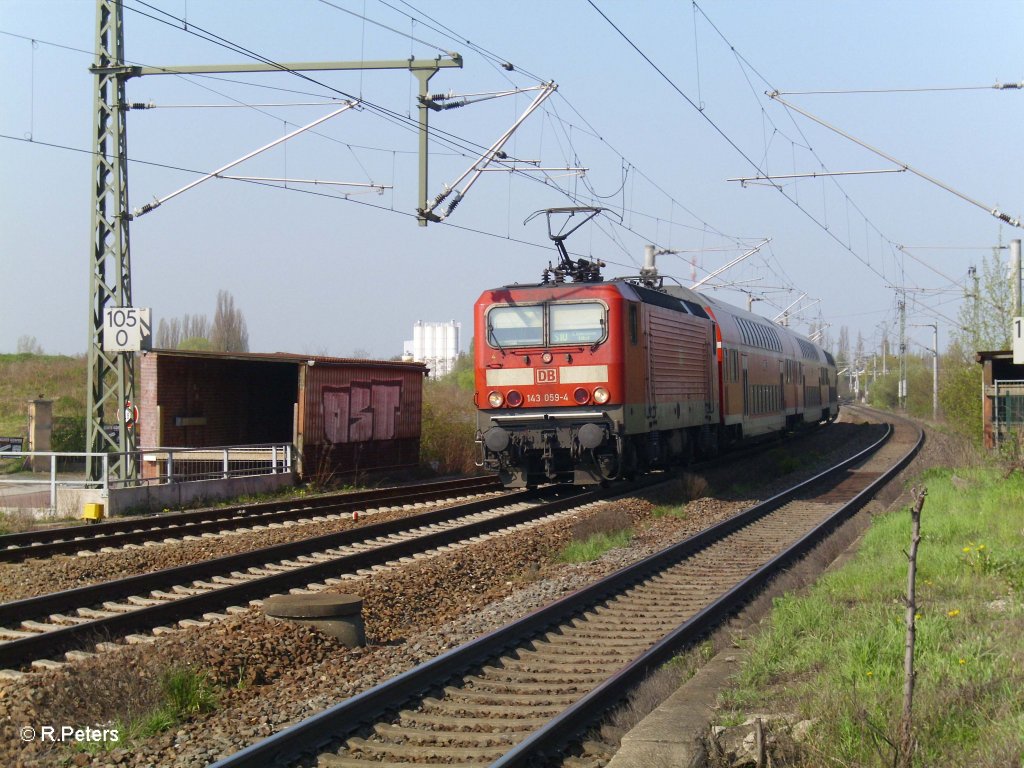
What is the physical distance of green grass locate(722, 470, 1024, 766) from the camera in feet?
15.7

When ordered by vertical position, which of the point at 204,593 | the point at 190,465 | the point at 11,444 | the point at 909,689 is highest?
the point at 11,444

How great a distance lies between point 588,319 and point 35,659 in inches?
424

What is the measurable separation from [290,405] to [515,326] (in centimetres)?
1278

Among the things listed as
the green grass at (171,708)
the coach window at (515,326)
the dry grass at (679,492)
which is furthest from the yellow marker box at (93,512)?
the green grass at (171,708)

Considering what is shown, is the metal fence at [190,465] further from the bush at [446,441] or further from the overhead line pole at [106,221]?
the bush at [446,441]

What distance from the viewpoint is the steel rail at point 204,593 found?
785cm

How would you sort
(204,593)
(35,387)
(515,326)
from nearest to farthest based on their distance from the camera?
(204,593) < (515,326) < (35,387)

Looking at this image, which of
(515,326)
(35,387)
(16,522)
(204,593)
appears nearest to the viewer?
(204,593)

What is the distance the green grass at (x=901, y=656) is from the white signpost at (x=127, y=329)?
1217 cm

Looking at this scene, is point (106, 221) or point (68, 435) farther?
point (68, 435)

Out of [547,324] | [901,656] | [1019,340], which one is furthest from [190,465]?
[901,656]

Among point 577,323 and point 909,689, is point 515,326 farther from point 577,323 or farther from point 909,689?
point 909,689

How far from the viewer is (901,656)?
20.3ft

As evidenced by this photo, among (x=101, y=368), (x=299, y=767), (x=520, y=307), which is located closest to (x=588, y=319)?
(x=520, y=307)
